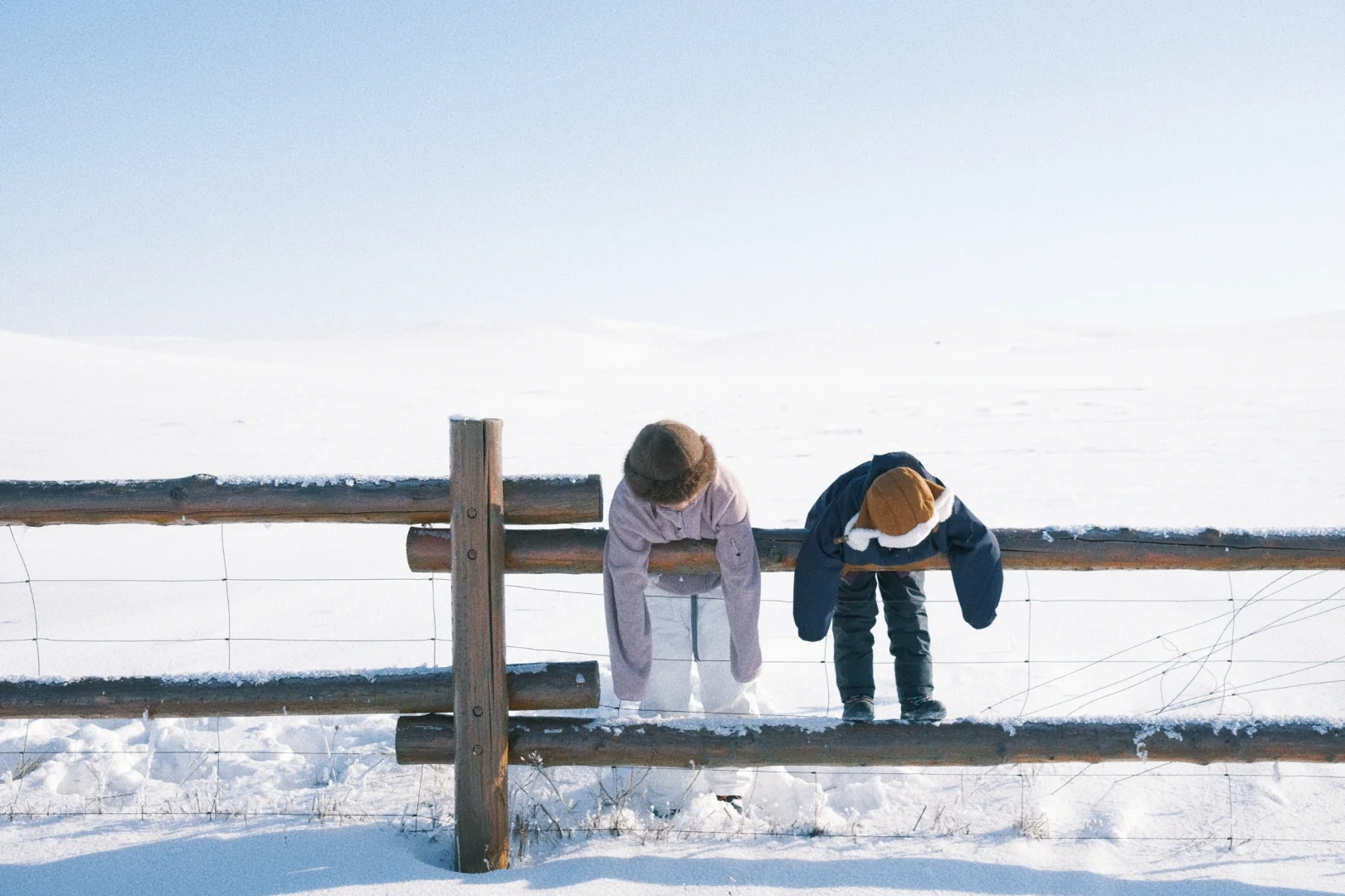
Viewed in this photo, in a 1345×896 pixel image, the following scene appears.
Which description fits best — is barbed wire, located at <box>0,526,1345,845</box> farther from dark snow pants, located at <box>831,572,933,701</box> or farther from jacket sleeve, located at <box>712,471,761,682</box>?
jacket sleeve, located at <box>712,471,761,682</box>

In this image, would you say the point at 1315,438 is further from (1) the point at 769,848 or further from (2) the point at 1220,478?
(1) the point at 769,848

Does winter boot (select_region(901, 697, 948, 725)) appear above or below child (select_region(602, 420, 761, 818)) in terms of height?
below

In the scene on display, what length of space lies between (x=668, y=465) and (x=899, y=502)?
87cm

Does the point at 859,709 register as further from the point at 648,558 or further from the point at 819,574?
the point at 648,558

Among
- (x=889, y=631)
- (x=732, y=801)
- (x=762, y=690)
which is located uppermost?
(x=889, y=631)

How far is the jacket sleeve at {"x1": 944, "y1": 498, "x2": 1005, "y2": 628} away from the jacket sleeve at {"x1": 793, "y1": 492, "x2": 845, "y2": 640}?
1.46 ft

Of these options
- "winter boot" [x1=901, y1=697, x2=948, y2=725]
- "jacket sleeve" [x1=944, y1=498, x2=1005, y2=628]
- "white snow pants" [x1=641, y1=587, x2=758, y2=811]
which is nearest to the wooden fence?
"jacket sleeve" [x1=944, y1=498, x2=1005, y2=628]

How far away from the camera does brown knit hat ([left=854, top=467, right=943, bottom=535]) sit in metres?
3.49

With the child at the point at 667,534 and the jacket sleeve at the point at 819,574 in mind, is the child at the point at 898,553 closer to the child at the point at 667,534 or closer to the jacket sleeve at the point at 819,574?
the jacket sleeve at the point at 819,574

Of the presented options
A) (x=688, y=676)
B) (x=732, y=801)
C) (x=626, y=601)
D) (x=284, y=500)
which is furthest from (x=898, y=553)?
(x=284, y=500)

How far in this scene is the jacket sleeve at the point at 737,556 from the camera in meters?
3.53

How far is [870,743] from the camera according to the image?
3.59m

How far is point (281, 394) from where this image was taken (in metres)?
24.7

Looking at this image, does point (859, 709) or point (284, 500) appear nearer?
point (284, 500)
